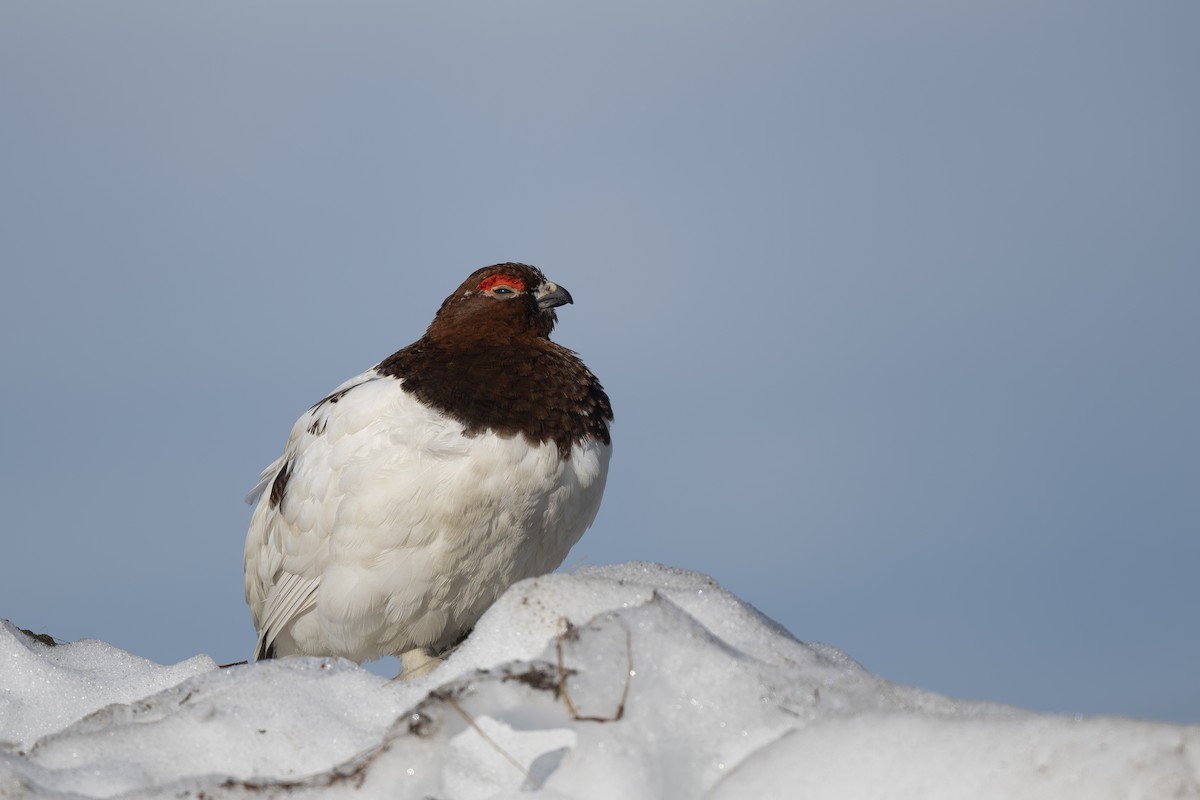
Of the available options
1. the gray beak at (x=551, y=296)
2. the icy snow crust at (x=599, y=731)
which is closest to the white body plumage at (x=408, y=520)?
the gray beak at (x=551, y=296)

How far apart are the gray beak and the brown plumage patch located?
0.03m

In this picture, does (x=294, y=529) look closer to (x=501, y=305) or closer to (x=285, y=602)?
(x=285, y=602)

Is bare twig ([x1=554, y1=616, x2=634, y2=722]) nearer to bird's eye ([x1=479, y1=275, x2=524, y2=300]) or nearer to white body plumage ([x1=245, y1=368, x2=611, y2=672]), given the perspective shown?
white body plumage ([x1=245, y1=368, x2=611, y2=672])

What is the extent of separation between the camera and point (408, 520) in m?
5.44

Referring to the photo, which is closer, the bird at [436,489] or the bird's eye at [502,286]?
the bird at [436,489]

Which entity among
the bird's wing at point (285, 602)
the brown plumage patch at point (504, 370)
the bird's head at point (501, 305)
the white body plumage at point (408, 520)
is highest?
the bird's head at point (501, 305)

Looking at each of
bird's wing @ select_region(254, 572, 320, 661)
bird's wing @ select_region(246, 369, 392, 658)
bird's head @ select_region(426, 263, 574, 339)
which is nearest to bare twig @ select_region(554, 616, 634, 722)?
bird's wing @ select_region(246, 369, 392, 658)

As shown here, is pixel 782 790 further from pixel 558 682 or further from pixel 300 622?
pixel 300 622

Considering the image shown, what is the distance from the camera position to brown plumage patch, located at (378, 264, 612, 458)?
557 centimetres

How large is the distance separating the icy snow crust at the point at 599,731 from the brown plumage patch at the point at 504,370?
6.89 ft

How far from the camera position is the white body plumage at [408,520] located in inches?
214

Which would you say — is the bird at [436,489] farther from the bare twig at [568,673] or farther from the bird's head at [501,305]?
the bare twig at [568,673]

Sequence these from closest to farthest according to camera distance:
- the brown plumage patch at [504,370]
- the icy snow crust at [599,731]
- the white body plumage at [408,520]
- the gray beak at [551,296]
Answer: the icy snow crust at [599,731] → the white body plumage at [408,520] → the brown plumage patch at [504,370] → the gray beak at [551,296]

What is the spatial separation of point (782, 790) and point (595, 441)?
3.43 meters
